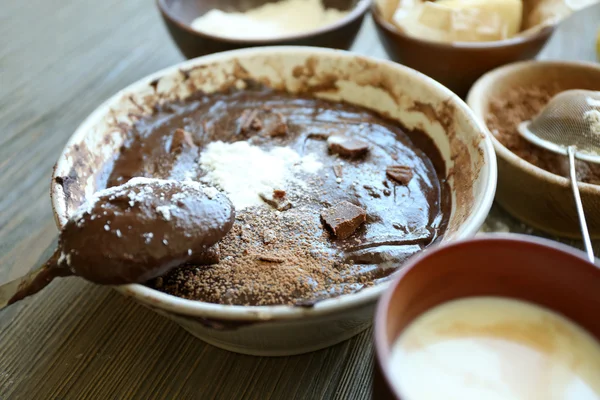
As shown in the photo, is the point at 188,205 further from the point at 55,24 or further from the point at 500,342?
the point at 55,24

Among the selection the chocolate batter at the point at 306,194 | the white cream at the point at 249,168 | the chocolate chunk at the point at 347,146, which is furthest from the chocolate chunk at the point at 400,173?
the white cream at the point at 249,168

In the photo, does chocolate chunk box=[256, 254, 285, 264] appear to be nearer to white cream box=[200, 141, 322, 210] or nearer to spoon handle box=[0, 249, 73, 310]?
white cream box=[200, 141, 322, 210]

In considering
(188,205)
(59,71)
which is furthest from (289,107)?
(59,71)

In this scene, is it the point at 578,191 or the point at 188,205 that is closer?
the point at 188,205

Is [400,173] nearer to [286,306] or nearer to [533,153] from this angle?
[533,153]

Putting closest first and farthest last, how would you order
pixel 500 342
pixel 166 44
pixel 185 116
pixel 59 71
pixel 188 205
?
pixel 500 342
pixel 188 205
pixel 185 116
pixel 59 71
pixel 166 44

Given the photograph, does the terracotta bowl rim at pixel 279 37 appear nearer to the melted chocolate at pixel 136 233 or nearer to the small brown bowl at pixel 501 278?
the melted chocolate at pixel 136 233

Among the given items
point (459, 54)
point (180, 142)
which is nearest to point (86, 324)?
point (180, 142)
